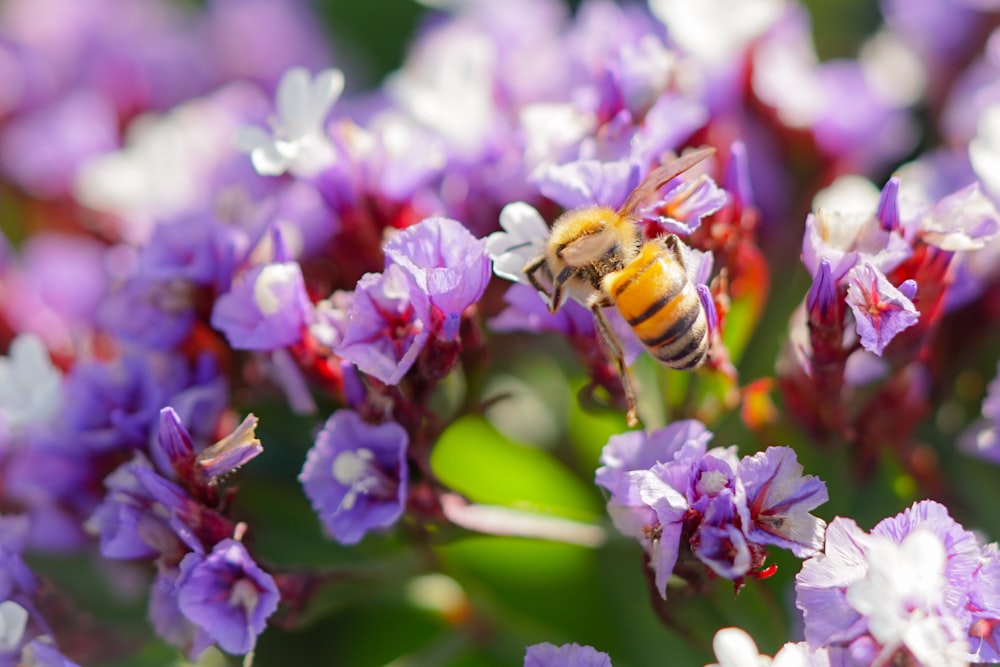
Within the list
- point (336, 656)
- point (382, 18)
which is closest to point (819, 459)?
point (336, 656)

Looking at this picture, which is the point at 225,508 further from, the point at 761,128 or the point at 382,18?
the point at 382,18

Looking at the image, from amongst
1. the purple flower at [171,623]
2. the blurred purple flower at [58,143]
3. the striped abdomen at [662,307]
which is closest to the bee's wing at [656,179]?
the striped abdomen at [662,307]

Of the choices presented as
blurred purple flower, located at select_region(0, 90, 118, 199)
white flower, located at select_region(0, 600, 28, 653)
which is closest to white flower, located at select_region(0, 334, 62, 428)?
white flower, located at select_region(0, 600, 28, 653)

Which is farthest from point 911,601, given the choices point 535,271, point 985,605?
point 535,271

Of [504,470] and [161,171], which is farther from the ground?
[161,171]

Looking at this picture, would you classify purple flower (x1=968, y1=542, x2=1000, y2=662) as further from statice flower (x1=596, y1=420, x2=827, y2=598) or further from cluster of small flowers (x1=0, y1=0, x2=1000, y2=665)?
statice flower (x1=596, y1=420, x2=827, y2=598)

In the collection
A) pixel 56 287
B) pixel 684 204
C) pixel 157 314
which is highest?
pixel 684 204

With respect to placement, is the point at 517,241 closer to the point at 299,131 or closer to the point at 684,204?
the point at 684,204
